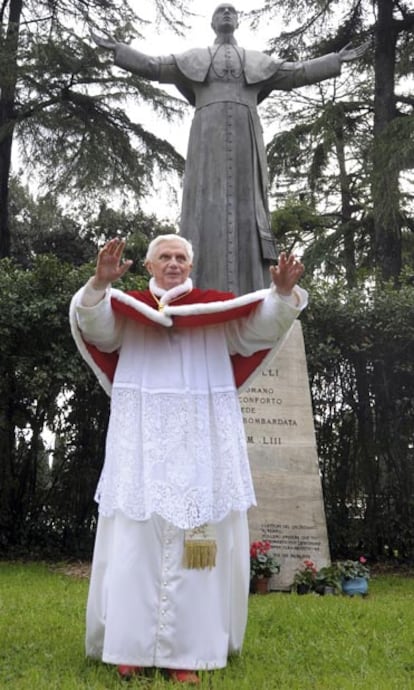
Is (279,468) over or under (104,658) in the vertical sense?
over

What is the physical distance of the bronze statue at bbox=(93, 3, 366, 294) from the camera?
7.39 metres

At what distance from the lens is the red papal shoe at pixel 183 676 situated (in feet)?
10.1

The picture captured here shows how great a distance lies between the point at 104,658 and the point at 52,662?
0.44 m

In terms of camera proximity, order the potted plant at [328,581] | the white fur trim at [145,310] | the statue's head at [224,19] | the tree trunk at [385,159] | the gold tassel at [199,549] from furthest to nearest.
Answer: the tree trunk at [385,159]
the statue's head at [224,19]
the potted plant at [328,581]
the white fur trim at [145,310]
the gold tassel at [199,549]

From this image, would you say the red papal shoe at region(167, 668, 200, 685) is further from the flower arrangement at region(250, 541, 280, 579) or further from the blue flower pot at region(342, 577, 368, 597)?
the blue flower pot at region(342, 577, 368, 597)

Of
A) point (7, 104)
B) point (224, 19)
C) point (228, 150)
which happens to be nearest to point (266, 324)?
point (228, 150)

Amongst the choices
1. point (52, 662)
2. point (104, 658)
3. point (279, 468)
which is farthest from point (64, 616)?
point (279, 468)

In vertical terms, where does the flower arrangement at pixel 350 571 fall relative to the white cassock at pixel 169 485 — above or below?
below

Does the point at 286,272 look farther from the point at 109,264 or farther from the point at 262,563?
the point at 262,563

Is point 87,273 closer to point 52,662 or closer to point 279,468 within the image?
point 279,468

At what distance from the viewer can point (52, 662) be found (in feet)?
11.3

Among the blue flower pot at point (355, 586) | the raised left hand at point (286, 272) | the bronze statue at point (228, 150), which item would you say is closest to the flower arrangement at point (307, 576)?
the blue flower pot at point (355, 586)

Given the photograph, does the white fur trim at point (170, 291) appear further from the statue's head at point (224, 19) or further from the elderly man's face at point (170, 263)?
the statue's head at point (224, 19)

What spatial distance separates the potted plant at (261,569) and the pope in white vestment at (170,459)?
280cm
